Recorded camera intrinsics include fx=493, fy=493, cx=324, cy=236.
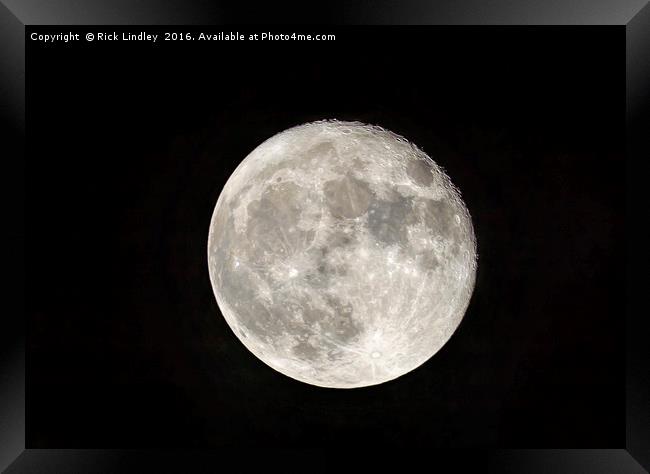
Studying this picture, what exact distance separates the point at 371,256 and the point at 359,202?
368 millimetres

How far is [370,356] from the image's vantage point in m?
3.42

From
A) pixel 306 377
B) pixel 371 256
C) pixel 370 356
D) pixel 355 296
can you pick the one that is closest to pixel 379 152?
pixel 371 256

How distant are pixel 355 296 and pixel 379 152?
3.52 ft

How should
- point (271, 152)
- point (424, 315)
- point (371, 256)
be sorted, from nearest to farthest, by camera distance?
point (371, 256), point (424, 315), point (271, 152)

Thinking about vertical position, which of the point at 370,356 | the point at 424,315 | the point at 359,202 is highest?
the point at 359,202

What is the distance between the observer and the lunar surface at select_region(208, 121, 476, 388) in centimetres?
325

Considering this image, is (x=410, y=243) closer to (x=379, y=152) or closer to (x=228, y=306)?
(x=379, y=152)

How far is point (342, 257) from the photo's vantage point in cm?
322

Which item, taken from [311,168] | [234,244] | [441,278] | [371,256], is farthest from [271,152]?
[441,278]

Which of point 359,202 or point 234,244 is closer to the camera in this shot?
point 359,202

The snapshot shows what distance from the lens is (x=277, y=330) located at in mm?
3510

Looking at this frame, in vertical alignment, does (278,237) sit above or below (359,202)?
below

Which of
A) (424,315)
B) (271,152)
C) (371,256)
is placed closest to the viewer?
(371,256)

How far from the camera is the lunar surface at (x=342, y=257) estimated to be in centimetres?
325
